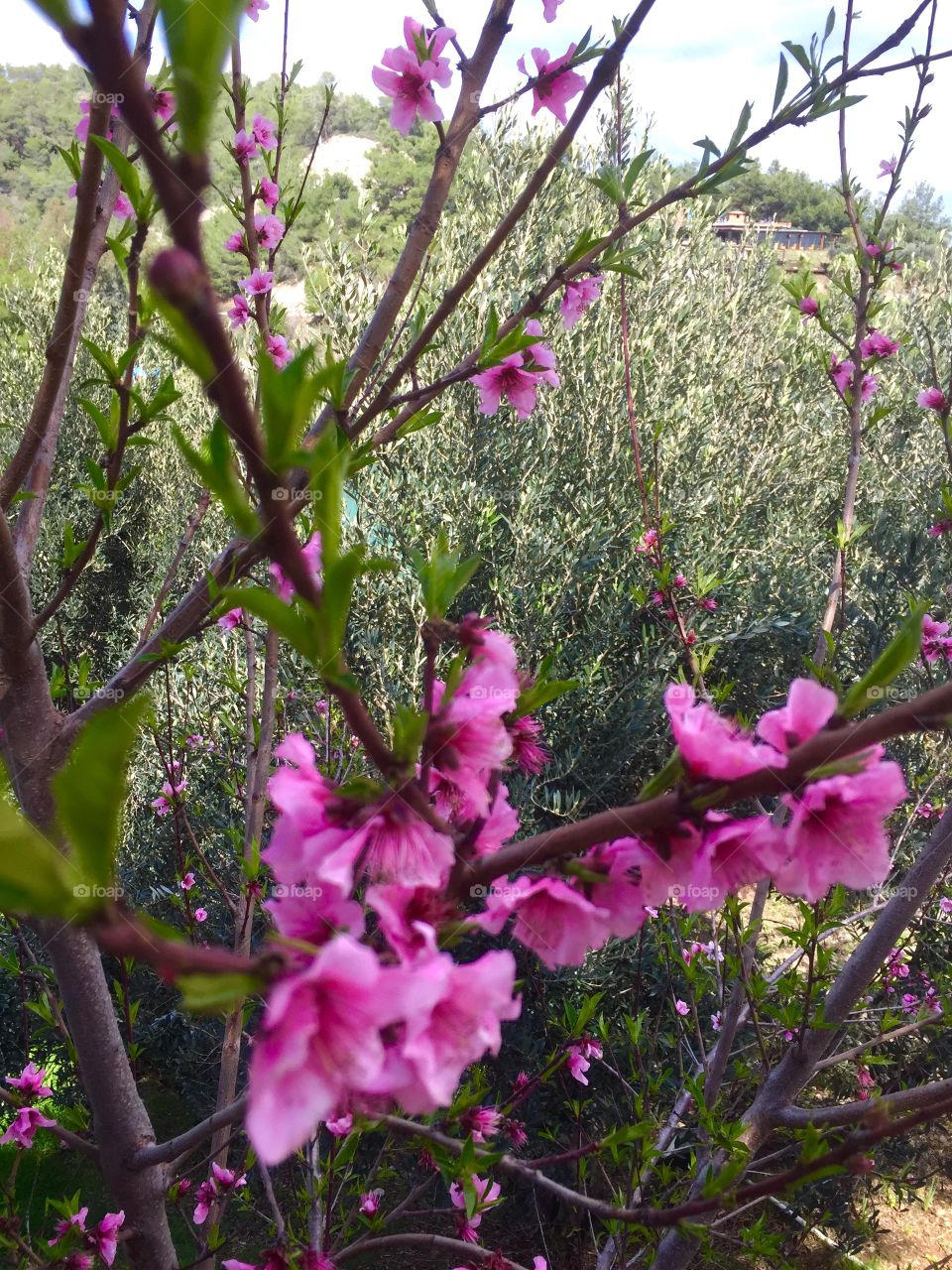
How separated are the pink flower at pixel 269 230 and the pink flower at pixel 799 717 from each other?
2442 millimetres

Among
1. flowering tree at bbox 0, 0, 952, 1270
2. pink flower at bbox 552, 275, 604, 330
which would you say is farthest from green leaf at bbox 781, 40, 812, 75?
pink flower at bbox 552, 275, 604, 330

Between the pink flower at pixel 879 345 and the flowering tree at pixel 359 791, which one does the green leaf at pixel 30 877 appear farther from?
the pink flower at pixel 879 345

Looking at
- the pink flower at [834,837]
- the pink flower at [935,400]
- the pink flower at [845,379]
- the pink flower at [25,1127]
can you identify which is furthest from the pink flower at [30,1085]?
the pink flower at [935,400]

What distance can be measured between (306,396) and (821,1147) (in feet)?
3.71

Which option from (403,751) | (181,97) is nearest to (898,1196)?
(403,751)

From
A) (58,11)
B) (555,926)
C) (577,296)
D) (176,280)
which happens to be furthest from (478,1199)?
(577,296)

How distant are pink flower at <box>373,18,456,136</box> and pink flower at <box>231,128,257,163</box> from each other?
64cm

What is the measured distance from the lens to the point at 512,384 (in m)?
1.74

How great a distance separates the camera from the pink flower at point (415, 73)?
1.62 m

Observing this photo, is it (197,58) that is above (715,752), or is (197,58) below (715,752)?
above

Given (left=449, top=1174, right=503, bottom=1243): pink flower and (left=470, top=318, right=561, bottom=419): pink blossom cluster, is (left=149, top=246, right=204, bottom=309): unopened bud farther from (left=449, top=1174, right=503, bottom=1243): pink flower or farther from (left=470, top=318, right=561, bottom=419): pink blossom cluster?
(left=449, top=1174, right=503, bottom=1243): pink flower

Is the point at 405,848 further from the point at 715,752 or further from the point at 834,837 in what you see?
the point at 834,837

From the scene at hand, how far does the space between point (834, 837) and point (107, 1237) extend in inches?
79.5

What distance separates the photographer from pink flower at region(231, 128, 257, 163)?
2.30 metres
